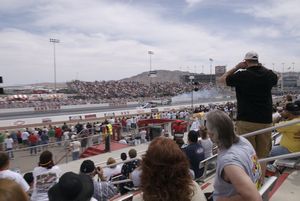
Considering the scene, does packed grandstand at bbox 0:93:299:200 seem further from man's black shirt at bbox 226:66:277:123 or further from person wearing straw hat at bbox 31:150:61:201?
man's black shirt at bbox 226:66:277:123

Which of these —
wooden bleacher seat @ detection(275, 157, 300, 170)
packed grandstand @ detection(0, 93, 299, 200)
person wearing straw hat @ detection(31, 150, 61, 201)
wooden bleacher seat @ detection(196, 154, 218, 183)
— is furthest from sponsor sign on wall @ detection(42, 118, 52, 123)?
wooden bleacher seat @ detection(275, 157, 300, 170)

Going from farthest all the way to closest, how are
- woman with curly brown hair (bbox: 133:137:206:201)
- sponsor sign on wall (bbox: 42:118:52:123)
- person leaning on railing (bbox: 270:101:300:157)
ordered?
sponsor sign on wall (bbox: 42:118:52:123)
person leaning on railing (bbox: 270:101:300:157)
woman with curly brown hair (bbox: 133:137:206:201)

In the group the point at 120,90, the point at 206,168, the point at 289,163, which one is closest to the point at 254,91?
the point at 289,163

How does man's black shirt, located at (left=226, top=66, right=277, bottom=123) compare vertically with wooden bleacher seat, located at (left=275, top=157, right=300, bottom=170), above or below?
above

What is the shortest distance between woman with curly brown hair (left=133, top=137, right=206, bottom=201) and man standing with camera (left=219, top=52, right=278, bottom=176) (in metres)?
2.20

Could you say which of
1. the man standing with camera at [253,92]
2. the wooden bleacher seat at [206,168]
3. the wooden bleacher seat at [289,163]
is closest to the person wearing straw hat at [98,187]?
the wooden bleacher seat at [206,168]

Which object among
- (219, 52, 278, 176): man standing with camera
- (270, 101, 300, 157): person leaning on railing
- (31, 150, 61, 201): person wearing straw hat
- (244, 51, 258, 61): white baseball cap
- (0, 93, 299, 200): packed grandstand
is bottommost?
(0, 93, 299, 200): packed grandstand

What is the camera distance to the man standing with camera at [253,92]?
13.7ft

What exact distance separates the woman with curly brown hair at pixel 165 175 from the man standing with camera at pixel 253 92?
2.20 metres

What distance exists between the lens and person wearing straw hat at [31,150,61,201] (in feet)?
15.9

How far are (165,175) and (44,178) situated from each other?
3327 millimetres

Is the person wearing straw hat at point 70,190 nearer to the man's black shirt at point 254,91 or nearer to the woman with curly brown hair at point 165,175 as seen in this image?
the woman with curly brown hair at point 165,175

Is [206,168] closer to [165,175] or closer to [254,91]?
[254,91]

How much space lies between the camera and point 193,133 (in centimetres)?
598
